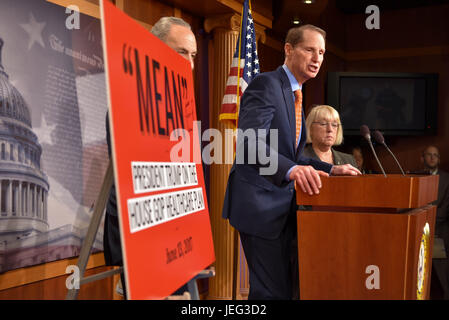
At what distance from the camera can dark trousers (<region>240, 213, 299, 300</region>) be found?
1937mm

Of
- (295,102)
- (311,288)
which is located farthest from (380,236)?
(295,102)

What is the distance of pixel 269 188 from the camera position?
1.96 meters

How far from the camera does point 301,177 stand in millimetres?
1680

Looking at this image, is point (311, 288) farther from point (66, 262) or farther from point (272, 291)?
point (66, 262)

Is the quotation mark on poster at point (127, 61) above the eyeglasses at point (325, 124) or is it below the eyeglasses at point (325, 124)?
above

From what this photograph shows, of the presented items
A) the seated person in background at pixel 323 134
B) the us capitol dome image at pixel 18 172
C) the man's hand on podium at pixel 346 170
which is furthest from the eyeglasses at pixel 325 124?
the us capitol dome image at pixel 18 172

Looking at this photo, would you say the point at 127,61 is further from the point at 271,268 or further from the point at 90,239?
the point at 271,268

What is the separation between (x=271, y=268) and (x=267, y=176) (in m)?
0.37

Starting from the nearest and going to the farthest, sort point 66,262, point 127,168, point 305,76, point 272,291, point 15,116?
point 127,168
point 272,291
point 305,76
point 15,116
point 66,262

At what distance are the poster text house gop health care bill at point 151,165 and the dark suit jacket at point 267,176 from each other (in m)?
0.28

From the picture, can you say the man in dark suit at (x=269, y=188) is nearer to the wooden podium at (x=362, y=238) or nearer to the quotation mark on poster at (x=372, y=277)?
the wooden podium at (x=362, y=238)

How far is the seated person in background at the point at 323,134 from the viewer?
3.50 meters

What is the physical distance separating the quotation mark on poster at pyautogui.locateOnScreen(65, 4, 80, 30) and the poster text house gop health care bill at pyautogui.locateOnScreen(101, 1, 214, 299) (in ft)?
4.96

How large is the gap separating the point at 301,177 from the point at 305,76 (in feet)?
1.93
